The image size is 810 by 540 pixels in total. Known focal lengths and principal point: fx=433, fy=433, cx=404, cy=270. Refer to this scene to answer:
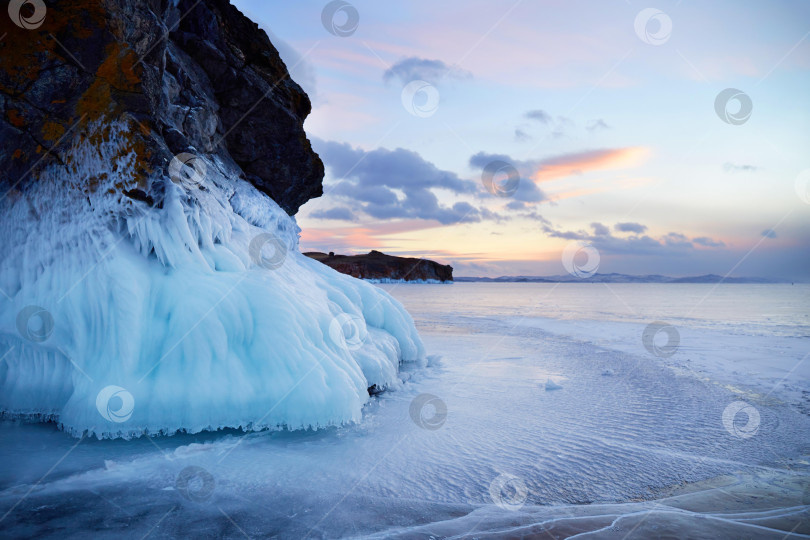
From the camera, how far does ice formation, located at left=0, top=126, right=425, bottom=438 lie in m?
4.91

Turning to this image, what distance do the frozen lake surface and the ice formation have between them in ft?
1.19

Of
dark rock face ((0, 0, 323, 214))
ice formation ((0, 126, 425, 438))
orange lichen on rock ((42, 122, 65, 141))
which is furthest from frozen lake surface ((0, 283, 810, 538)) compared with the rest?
orange lichen on rock ((42, 122, 65, 141))

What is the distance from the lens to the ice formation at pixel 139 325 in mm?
4910

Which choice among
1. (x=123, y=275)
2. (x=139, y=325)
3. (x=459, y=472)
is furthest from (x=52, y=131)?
(x=459, y=472)

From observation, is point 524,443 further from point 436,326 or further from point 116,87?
point 436,326

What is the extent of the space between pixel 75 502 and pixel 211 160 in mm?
6712

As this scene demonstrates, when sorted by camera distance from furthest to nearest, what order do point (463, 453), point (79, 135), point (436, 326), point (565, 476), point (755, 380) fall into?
point (436, 326), point (755, 380), point (79, 135), point (463, 453), point (565, 476)

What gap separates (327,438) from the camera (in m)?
5.21

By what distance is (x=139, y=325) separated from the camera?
518 cm

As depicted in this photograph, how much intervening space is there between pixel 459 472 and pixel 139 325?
4.05 m

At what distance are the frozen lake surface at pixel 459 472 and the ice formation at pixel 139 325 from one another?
1.19 feet

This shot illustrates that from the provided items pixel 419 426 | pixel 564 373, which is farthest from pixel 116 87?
pixel 564 373

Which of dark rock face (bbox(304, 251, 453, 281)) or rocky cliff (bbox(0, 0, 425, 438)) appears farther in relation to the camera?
dark rock face (bbox(304, 251, 453, 281))

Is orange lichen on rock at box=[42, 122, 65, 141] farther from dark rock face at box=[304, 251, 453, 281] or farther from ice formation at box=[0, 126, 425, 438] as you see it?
dark rock face at box=[304, 251, 453, 281]
